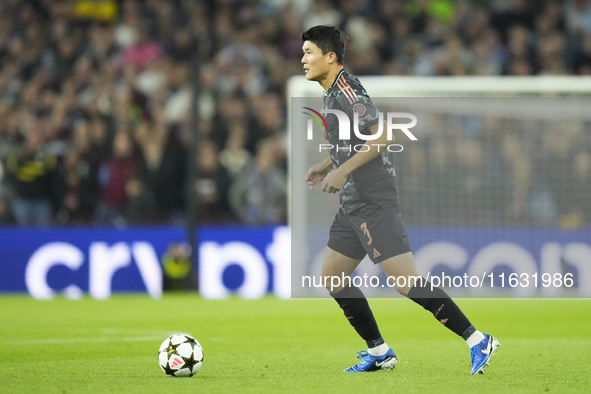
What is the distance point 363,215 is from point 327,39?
105 cm

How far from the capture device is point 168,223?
12.8 metres

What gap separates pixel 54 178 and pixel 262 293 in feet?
10.7

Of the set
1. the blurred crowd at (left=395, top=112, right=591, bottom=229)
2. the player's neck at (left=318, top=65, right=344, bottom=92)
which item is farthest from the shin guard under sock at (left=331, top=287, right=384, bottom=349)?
the blurred crowd at (left=395, top=112, right=591, bottom=229)

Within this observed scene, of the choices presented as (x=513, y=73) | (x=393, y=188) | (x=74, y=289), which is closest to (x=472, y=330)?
(x=393, y=188)

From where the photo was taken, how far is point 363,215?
5.43m

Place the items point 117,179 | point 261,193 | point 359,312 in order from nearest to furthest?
point 359,312
point 261,193
point 117,179

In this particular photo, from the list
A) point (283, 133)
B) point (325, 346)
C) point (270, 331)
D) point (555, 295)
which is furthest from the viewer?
point (283, 133)

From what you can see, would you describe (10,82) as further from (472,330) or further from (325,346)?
(472,330)

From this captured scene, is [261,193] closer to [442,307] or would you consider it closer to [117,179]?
[117,179]

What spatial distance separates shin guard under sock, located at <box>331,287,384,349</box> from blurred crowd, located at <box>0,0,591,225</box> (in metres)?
5.56

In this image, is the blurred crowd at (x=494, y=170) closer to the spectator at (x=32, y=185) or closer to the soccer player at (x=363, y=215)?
the spectator at (x=32, y=185)

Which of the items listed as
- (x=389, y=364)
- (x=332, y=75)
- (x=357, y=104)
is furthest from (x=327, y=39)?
(x=389, y=364)

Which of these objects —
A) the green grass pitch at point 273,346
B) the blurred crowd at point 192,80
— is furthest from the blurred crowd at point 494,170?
the green grass pitch at point 273,346

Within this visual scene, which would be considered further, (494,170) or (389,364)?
(494,170)
